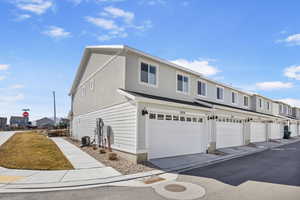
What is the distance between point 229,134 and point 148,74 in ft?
31.8

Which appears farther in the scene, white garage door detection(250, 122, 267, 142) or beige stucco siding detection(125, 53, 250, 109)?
white garage door detection(250, 122, 267, 142)

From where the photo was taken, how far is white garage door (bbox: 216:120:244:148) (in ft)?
52.2

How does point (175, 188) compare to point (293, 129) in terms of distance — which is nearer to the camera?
point (175, 188)

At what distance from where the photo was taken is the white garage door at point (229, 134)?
15.9 meters

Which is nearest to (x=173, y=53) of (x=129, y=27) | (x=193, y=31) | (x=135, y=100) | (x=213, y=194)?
(x=193, y=31)

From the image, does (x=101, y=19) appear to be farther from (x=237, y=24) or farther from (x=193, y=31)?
(x=237, y=24)

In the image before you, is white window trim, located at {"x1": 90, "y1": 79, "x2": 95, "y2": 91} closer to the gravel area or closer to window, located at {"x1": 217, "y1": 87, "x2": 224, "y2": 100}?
the gravel area

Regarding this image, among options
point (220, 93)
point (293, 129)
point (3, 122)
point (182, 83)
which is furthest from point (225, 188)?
point (3, 122)

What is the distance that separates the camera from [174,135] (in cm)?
1204

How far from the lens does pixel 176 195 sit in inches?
237

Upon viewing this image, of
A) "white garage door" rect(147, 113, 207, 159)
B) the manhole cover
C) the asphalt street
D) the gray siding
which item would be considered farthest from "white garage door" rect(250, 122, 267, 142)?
the manhole cover

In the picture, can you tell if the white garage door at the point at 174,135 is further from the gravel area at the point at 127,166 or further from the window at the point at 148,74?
the window at the point at 148,74

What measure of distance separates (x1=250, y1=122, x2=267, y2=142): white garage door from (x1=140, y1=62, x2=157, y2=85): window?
14.2m

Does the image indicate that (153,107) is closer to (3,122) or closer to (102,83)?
(102,83)
